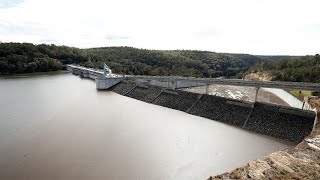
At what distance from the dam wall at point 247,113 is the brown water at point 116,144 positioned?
57.7 inches

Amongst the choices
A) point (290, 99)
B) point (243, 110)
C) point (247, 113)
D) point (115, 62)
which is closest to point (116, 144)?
point (247, 113)

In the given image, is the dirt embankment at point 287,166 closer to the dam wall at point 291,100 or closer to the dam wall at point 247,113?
the dam wall at point 247,113

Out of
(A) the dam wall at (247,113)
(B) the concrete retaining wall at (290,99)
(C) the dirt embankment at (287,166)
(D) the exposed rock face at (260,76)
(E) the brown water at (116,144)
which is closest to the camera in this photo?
(C) the dirt embankment at (287,166)

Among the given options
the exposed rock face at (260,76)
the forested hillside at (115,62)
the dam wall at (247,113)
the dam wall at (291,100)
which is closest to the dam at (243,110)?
the dam wall at (247,113)

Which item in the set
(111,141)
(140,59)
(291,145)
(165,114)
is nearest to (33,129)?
(111,141)

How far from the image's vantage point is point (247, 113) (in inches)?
1158

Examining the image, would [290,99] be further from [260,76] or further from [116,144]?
[116,144]

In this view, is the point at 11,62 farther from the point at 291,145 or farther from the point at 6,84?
the point at 291,145

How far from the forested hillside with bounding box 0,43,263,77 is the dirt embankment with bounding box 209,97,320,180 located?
5280cm

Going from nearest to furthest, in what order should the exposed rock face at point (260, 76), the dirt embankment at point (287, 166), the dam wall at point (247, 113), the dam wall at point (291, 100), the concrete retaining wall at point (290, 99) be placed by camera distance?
1. the dirt embankment at point (287, 166)
2. the dam wall at point (247, 113)
3. the dam wall at point (291, 100)
4. the concrete retaining wall at point (290, 99)
5. the exposed rock face at point (260, 76)

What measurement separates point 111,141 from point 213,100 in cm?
1556

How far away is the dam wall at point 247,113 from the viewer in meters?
25.6

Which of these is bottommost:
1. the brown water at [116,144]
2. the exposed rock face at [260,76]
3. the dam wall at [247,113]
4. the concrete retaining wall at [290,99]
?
the brown water at [116,144]

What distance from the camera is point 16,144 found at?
22047 millimetres
